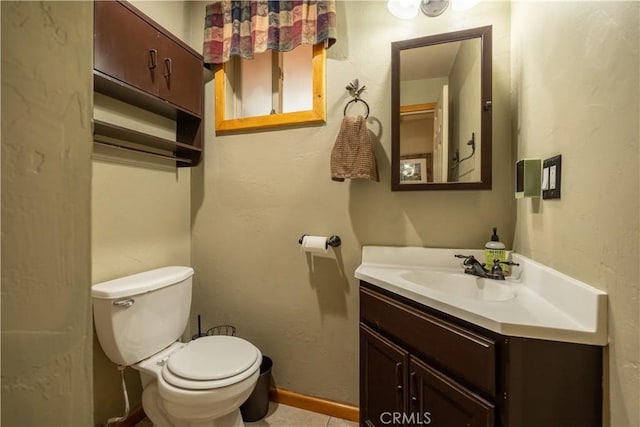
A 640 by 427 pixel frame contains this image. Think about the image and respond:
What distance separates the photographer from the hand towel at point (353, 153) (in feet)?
4.56

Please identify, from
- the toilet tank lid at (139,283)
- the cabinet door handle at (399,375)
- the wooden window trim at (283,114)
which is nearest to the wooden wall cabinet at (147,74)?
the wooden window trim at (283,114)

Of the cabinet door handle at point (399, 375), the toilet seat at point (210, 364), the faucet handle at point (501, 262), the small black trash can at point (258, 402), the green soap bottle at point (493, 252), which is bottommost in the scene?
the small black trash can at point (258, 402)

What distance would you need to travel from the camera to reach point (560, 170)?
907 mm

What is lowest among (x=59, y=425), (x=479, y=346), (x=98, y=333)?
(x=98, y=333)

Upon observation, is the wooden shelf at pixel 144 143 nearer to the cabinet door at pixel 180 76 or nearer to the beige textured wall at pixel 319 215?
the beige textured wall at pixel 319 215

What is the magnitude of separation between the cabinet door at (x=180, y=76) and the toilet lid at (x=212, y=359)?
1.28 m

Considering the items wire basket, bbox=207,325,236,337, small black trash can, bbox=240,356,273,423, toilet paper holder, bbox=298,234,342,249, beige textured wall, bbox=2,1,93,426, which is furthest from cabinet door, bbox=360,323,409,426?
beige textured wall, bbox=2,1,93,426

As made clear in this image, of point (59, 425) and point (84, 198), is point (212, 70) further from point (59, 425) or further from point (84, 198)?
point (59, 425)

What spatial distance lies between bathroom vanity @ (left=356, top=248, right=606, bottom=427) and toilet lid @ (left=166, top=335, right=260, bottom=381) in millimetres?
578

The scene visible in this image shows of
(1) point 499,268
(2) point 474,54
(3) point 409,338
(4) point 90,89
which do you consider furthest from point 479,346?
(2) point 474,54

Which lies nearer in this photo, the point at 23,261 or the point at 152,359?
the point at 23,261

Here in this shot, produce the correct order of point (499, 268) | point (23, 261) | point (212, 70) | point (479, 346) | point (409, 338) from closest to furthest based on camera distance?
point (23, 261)
point (479, 346)
point (409, 338)
point (499, 268)
point (212, 70)

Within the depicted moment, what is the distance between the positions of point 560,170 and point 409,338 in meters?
0.75

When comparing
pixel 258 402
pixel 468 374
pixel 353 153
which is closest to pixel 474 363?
pixel 468 374
